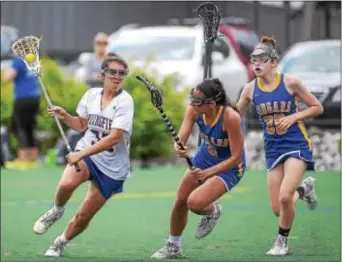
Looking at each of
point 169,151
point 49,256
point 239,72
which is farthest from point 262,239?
point 169,151

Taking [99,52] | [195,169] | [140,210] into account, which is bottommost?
[140,210]

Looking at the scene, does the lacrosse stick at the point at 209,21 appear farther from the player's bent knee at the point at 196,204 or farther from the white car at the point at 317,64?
the white car at the point at 317,64

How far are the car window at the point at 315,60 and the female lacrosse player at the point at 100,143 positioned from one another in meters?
4.48

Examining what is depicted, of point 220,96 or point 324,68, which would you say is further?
point 324,68

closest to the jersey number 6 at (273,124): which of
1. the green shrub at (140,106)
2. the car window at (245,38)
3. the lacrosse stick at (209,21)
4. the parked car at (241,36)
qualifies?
the lacrosse stick at (209,21)

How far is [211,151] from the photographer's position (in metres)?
10.2

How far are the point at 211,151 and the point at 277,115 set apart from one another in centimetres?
57

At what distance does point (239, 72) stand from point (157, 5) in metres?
1.95

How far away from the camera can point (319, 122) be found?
53.7 feet

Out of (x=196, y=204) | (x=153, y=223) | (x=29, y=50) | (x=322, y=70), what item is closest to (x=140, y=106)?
(x=153, y=223)

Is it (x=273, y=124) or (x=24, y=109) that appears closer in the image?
(x=273, y=124)

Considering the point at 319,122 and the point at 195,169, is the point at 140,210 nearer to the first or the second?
the point at 319,122

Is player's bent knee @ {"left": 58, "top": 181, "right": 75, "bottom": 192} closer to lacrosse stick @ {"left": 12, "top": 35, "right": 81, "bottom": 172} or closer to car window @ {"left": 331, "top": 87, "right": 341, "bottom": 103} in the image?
lacrosse stick @ {"left": 12, "top": 35, "right": 81, "bottom": 172}

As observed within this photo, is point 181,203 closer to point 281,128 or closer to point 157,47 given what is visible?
point 281,128
